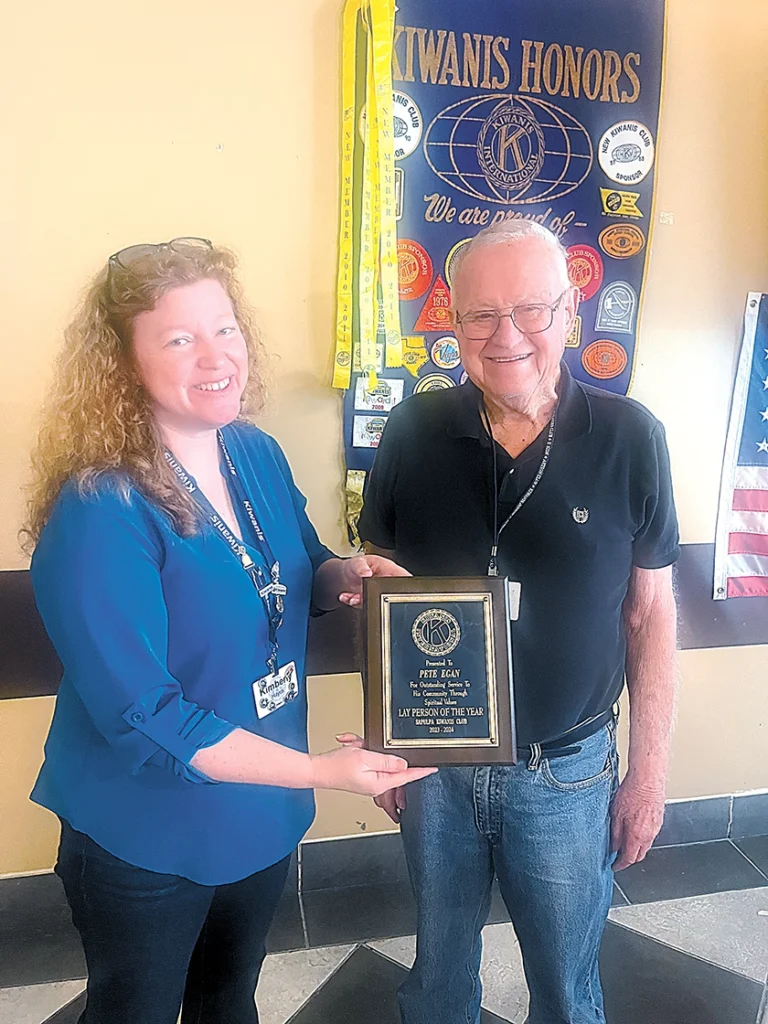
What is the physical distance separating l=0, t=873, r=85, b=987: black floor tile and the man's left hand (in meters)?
1.33

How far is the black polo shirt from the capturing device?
3.91 ft

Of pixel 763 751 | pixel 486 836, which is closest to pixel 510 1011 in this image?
pixel 486 836

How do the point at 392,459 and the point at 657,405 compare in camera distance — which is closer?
the point at 392,459

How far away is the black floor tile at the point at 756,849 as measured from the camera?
2221 millimetres

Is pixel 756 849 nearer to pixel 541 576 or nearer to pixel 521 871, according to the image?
pixel 521 871

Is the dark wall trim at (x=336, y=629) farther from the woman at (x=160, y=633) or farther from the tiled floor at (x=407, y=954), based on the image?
the woman at (x=160, y=633)

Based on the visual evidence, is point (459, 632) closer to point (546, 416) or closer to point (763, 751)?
point (546, 416)

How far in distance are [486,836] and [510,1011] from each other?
0.75m

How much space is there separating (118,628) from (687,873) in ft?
6.23

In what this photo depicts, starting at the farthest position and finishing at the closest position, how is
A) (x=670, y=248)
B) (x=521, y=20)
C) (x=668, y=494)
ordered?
(x=670, y=248), (x=521, y=20), (x=668, y=494)

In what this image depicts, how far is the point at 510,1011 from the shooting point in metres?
1.73

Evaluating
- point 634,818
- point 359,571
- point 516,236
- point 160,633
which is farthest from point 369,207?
point 634,818

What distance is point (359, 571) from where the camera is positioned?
1257 millimetres

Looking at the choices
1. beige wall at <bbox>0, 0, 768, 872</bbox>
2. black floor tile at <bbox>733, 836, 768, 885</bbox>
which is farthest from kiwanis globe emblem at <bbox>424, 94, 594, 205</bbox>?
black floor tile at <bbox>733, 836, 768, 885</bbox>
